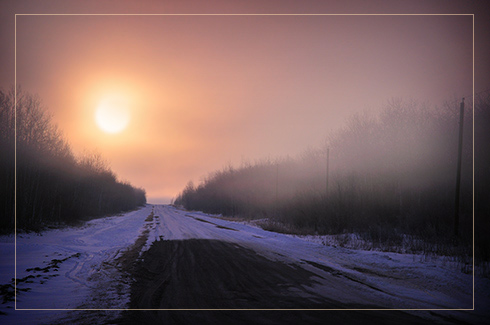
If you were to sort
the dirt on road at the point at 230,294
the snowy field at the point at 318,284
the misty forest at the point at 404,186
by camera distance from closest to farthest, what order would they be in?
the dirt on road at the point at 230,294 → the snowy field at the point at 318,284 → the misty forest at the point at 404,186

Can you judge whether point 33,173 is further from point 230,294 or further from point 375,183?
point 375,183

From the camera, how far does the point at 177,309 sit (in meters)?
5.23

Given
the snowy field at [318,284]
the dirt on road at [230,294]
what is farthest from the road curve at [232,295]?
the snowy field at [318,284]

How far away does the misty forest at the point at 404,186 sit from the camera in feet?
53.2

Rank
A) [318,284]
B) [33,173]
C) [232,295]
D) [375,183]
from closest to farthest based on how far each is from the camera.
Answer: [232,295] < [318,284] < [33,173] < [375,183]

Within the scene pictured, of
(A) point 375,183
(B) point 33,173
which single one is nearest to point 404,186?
(A) point 375,183

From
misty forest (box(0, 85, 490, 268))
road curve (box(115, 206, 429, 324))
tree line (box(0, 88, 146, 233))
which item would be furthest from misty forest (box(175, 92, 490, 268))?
tree line (box(0, 88, 146, 233))

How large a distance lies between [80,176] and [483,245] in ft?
133

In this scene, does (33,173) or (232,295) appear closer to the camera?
(232,295)

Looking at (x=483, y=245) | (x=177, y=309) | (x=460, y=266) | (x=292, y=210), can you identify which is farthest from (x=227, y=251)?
(x=292, y=210)

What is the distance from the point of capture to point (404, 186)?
25.0m

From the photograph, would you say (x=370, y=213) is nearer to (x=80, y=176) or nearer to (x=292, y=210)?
(x=292, y=210)

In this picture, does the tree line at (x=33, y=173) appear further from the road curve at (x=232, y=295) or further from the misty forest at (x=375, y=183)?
the road curve at (x=232, y=295)

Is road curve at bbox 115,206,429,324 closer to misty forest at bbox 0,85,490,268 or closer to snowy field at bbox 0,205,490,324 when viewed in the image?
snowy field at bbox 0,205,490,324
